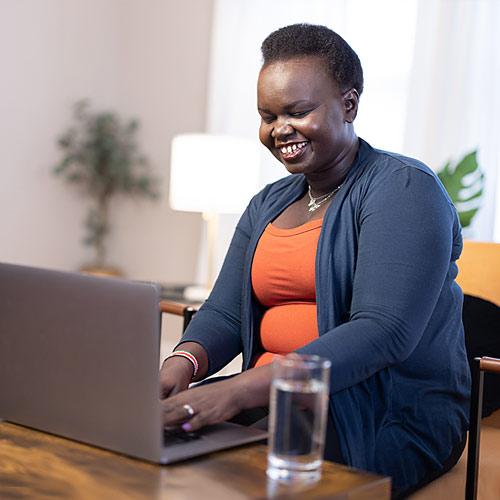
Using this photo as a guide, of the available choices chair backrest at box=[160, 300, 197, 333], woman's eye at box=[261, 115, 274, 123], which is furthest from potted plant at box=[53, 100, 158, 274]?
woman's eye at box=[261, 115, 274, 123]

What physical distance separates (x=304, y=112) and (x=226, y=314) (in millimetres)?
489

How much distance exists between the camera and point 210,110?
14.8 feet

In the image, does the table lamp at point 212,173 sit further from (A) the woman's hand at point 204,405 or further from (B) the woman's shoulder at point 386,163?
(A) the woman's hand at point 204,405

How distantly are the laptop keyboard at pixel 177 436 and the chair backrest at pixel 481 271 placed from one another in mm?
1091

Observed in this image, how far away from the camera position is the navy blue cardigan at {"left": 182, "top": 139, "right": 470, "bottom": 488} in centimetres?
155

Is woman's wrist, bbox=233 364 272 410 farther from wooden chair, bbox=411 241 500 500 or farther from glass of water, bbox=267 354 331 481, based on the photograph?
wooden chair, bbox=411 241 500 500

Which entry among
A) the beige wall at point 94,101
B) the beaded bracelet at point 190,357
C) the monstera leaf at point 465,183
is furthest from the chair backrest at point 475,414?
the beige wall at point 94,101

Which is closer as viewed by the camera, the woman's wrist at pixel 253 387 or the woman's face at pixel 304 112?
the woman's wrist at pixel 253 387

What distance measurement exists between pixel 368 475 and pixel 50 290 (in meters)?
0.50

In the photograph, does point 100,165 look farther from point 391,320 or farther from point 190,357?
point 391,320

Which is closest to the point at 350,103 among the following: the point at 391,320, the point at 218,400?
the point at 391,320

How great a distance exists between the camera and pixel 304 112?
1740 millimetres

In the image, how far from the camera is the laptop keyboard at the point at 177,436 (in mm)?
1278

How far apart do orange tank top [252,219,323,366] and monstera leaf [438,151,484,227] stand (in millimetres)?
1465
